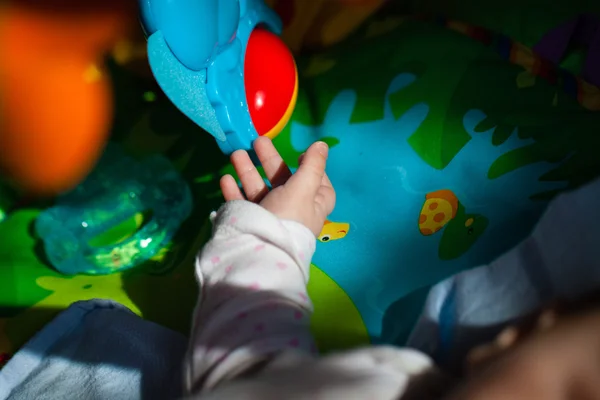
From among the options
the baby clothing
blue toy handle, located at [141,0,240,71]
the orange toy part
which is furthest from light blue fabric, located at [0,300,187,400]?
blue toy handle, located at [141,0,240,71]

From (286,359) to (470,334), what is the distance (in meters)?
0.13

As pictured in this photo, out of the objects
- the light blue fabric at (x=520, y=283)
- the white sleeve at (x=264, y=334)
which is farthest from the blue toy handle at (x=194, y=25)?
the light blue fabric at (x=520, y=283)

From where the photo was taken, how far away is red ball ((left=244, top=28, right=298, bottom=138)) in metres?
0.62

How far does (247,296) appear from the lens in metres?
0.42

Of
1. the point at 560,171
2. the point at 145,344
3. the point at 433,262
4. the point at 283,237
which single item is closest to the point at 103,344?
the point at 145,344

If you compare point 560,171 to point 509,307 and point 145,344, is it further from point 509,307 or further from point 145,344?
point 145,344

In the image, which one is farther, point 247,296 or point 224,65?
point 224,65

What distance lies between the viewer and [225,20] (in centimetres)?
56

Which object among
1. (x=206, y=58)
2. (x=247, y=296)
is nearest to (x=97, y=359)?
(x=247, y=296)

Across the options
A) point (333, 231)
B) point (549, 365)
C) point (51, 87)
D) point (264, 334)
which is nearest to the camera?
point (549, 365)

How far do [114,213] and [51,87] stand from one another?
0.68 feet

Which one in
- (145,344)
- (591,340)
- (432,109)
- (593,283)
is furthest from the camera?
(432,109)

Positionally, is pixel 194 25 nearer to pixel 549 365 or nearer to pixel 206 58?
pixel 206 58

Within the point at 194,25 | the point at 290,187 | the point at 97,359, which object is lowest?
the point at 97,359
